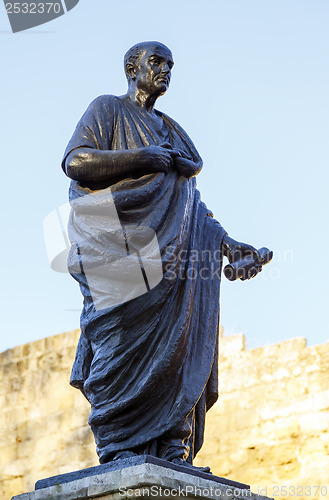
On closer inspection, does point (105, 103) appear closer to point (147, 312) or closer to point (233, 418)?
point (147, 312)

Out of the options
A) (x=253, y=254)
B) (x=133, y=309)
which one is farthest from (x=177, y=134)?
(x=133, y=309)

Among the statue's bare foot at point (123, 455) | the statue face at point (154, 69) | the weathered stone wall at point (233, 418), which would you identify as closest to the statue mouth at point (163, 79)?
the statue face at point (154, 69)

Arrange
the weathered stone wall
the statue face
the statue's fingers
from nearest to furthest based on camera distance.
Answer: the statue's fingers, the statue face, the weathered stone wall

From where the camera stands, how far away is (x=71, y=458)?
448 inches

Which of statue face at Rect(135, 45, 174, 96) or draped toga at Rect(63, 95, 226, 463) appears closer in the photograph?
draped toga at Rect(63, 95, 226, 463)

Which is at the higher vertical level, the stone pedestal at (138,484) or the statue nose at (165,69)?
the statue nose at (165,69)

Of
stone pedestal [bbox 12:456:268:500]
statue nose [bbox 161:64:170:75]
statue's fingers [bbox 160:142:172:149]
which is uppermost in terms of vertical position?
statue nose [bbox 161:64:170:75]

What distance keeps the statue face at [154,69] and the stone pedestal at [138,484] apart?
1812mm

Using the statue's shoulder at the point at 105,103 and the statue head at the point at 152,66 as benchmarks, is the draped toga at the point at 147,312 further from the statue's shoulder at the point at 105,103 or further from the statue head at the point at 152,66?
the statue head at the point at 152,66

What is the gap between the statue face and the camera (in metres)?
4.39

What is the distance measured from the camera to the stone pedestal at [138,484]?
3.39m

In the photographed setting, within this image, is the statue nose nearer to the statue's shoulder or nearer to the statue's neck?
the statue's neck

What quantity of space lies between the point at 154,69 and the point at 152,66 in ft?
0.06

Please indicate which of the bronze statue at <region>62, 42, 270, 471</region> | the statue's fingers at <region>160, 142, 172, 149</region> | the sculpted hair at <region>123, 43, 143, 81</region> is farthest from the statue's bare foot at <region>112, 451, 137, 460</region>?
the sculpted hair at <region>123, 43, 143, 81</region>
